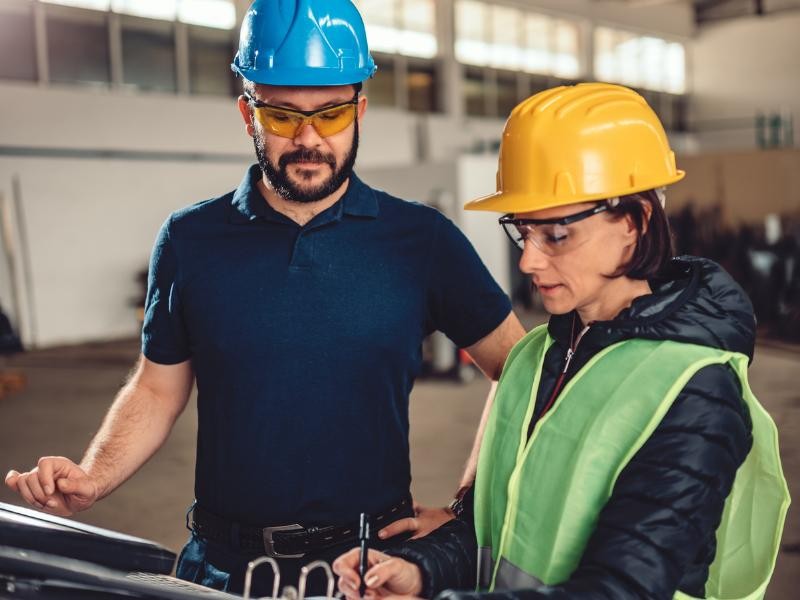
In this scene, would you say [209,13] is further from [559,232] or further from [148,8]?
[559,232]

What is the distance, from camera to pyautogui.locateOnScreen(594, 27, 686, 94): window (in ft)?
70.2

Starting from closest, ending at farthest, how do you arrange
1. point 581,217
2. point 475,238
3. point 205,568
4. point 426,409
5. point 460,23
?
1. point 581,217
2. point 205,568
3. point 426,409
4. point 475,238
5. point 460,23

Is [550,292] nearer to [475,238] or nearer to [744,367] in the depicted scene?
[744,367]

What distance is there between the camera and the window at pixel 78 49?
12656 mm

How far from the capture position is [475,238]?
381 inches

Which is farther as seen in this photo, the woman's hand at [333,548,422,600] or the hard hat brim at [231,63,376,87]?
the hard hat brim at [231,63,376,87]

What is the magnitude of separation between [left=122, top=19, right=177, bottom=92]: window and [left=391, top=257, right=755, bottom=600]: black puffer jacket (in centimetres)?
1352

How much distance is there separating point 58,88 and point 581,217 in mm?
12876

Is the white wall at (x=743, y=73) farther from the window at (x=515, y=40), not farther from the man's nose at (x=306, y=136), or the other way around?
the man's nose at (x=306, y=136)

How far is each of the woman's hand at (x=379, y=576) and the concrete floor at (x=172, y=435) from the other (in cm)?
333

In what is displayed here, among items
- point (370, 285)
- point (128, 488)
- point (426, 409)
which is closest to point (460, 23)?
point (426, 409)

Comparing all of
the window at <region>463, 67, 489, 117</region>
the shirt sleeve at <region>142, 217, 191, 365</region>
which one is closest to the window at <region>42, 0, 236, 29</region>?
the window at <region>463, 67, 489, 117</region>

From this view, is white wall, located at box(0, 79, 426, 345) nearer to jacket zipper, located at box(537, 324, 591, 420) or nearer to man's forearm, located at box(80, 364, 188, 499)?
man's forearm, located at box(80, 364, 188, 499)

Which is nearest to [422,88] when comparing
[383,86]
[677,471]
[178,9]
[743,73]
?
[383,86]
